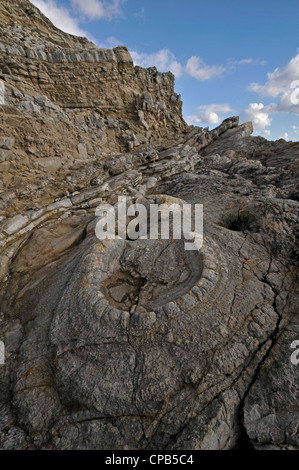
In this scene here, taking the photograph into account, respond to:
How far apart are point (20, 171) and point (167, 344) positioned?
14.3 meters

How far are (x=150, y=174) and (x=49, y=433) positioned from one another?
17065 mm

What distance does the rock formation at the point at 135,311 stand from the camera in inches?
194

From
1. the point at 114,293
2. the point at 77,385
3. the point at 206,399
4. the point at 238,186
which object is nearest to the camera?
the point at 206,399

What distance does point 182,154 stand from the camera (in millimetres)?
21703

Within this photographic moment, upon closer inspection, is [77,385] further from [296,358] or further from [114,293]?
[296,358]

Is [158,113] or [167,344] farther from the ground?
[158,113]

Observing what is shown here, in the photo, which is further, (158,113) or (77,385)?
(158,113)

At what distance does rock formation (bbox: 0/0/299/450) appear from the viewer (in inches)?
194

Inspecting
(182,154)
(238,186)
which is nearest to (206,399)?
(238,186)

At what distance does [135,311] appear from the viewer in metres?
6.58

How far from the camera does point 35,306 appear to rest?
26.5 ft

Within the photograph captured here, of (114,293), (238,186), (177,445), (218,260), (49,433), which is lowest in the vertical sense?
(49,433)

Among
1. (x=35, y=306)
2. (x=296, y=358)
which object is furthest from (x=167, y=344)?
(x=35, y=306)

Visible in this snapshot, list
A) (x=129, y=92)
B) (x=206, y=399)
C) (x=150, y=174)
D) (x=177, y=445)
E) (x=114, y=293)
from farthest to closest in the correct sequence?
1. (x=129, y=92)
2. (x=150, y=174)
3. (x=114, y=293)
4. (x=206, y=399)
5. (x=177, y=445)
